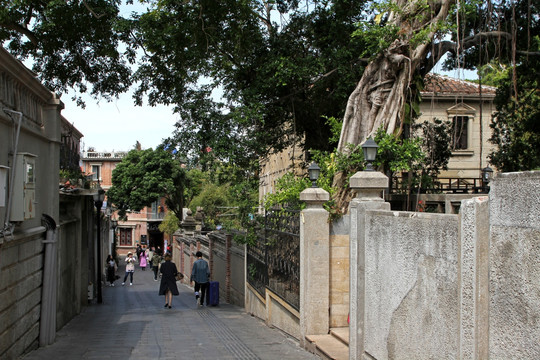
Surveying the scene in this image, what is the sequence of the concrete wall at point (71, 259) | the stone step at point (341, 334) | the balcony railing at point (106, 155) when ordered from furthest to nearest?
the balcony railing at point (106, 155)
the concrete wall at point (71, 259)
the stone step at point (341, 334)

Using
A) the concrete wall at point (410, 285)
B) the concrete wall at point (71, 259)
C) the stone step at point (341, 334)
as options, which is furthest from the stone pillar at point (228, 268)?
the concrete wall at point (410, 285)

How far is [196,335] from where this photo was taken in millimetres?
12312

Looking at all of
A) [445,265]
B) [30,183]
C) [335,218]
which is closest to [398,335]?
[445,265]

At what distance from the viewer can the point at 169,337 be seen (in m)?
12.0

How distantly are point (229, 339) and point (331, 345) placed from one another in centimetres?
291

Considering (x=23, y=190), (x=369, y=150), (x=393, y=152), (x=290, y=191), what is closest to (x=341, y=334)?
(x=369, y=150)

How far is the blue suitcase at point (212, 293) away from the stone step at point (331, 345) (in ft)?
30.4

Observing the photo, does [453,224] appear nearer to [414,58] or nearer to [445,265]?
[445,265]

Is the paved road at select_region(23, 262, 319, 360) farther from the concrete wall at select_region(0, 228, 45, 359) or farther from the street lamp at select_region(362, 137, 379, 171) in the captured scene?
the street lamp at select_region(362, 137, 379, 171)

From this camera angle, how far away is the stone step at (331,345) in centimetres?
891

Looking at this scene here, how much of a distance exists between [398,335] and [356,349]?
1.59 meters

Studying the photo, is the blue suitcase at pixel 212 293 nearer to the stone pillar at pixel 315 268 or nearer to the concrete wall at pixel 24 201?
the concrete wall at pixel 24 201

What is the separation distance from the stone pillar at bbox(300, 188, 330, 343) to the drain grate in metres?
0.99

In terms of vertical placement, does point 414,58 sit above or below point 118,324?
above
